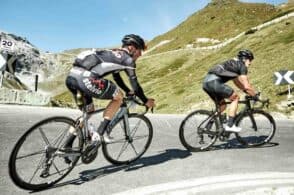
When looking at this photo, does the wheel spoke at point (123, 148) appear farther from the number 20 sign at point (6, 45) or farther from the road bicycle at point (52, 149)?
the number 20 sign at point (6, 45)

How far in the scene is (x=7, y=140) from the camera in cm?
1133

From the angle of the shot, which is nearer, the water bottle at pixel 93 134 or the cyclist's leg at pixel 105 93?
the cyclist's leg at pixel 105 93

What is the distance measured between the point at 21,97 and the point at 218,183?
827 inches

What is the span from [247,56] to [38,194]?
20.3 ft

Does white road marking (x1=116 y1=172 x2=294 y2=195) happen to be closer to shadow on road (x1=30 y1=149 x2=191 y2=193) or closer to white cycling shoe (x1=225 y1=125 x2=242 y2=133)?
shadow on road (x1=30 y1=149 x2=191 y2=193)

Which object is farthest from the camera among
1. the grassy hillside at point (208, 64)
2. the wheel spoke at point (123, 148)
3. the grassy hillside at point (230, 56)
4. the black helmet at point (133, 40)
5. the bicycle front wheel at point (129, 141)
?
the grassy hillside at point (208, 64)

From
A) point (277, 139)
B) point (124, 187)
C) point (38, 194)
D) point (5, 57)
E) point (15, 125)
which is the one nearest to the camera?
point (38, 194)

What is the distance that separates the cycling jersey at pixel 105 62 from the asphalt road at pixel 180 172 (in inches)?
65.7

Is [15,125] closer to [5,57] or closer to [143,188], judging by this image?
[143,188]

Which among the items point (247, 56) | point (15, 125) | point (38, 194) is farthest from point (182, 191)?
point (15, 125)

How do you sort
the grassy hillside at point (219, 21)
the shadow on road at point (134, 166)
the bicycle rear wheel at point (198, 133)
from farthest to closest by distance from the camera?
the grassy hillside at point (219, 21)
the bicycle rear wheel at point (198, 133)
the shadow on road at point (134, 166)

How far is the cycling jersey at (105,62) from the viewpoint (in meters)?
7.94

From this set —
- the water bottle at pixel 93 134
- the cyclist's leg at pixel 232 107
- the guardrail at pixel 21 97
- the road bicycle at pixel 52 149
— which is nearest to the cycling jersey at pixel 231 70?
the cyclist's leg at pixel 232 107

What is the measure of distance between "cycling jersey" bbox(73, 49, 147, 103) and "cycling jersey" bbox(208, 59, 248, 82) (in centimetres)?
339
